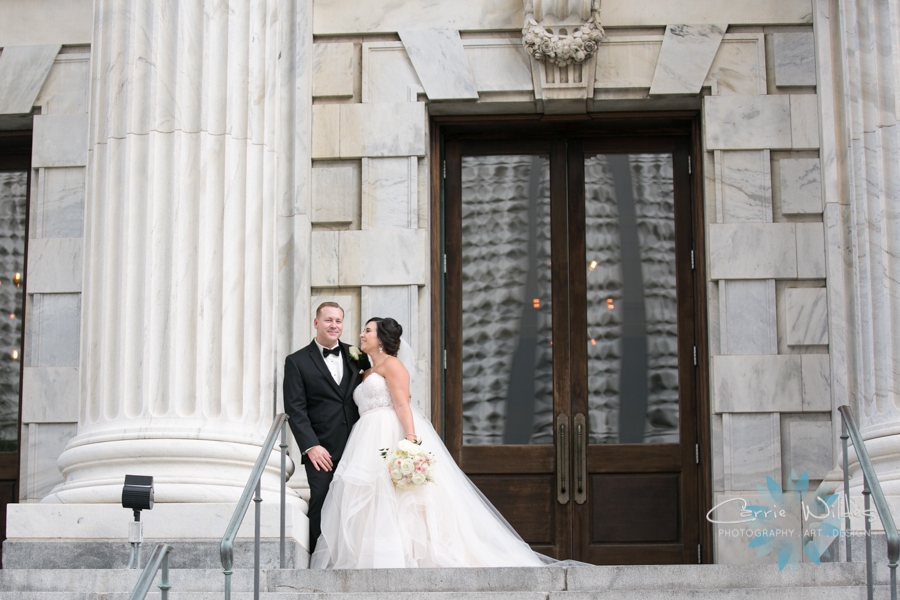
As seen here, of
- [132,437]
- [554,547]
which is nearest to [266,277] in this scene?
[132,437]

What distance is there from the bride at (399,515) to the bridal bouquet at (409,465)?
0.11 meters

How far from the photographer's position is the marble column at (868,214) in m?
Result: 9.45

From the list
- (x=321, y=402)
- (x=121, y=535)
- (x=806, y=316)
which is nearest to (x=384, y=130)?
(x=321, y=402)

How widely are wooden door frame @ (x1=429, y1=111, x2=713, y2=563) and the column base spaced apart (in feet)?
8.77

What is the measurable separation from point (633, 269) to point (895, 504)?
361cm

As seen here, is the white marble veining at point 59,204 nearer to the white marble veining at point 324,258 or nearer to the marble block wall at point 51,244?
the marble block wall at point 51,244

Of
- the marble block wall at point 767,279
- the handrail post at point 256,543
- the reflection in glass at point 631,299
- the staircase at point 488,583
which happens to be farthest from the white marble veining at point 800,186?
the handrail post at point 256,543

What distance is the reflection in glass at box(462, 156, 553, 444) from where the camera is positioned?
11422 mm

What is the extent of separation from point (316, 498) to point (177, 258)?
201 cm

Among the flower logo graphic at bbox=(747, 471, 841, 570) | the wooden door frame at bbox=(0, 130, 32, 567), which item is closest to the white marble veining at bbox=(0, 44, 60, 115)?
the wooden door frame at bbox=(0, 130, 32, 567)

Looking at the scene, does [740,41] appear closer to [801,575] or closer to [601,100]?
[601,100]

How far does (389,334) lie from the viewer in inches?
391

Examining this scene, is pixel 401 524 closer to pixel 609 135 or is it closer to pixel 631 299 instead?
pixel 631 299

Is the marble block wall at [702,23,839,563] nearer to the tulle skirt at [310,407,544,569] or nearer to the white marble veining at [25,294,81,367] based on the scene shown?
the tulle skirt at [310,407,544,569]
